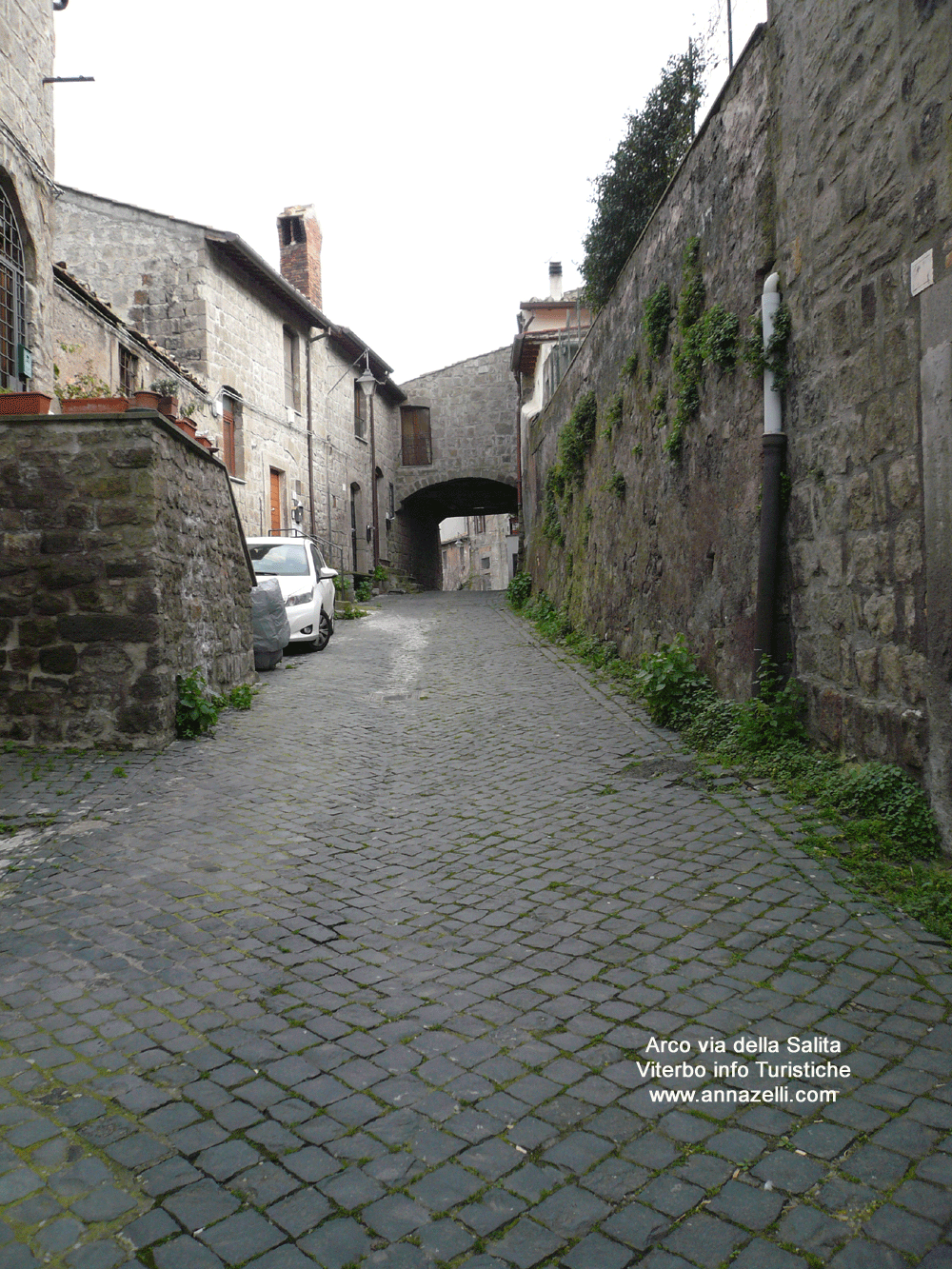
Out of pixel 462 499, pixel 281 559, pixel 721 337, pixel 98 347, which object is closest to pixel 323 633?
pixel 281 559

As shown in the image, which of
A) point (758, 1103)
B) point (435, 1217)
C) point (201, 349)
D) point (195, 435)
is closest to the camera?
point (435, 1217)

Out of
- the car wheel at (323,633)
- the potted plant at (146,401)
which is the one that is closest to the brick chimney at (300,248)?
the car wheel at (323,633)

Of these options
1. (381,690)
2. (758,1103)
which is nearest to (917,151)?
(758,1103)

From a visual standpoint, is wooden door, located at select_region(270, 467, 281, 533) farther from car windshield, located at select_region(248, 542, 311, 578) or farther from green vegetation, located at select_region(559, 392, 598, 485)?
Result: green vegetation, located at select_region(559, 392, 598, 485)

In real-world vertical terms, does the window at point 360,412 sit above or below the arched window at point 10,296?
above

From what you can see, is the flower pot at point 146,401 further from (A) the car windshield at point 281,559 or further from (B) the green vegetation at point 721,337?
(A) the car windshield at point 281,559

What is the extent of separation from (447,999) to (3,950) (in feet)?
5.59

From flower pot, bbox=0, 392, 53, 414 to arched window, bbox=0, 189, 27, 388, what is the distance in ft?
10.0

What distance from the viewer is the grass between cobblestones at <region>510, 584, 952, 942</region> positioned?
347 centimetres

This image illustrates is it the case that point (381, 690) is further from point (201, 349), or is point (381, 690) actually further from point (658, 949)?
point (201, 349)

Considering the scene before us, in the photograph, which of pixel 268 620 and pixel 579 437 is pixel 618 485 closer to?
pixel 579 437

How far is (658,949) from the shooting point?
318 cm

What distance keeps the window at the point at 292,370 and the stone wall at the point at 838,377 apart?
14140 mm

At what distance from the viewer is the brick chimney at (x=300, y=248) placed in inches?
870
